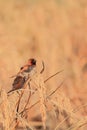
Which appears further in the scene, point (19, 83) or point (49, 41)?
point (49, 41)

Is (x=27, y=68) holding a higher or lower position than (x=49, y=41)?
higher

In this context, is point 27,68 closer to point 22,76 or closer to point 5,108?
point 22,76

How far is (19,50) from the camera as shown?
10.1 m

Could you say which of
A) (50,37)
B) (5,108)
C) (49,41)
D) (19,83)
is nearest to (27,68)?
(19,83)

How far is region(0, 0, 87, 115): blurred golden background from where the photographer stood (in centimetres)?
855

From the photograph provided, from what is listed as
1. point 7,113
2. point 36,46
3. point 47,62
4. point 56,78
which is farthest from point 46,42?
point 7,113

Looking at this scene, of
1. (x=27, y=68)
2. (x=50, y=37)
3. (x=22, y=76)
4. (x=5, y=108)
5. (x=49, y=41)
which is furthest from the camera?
(x=50, y=37)

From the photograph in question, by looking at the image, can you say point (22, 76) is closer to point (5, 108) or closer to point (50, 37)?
point (5, 108)

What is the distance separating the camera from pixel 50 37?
1027cm

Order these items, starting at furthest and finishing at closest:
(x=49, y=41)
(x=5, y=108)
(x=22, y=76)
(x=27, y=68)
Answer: (x=49, y=41), (x=27, y=68), (x=22, y=76), (x=5, y=108)

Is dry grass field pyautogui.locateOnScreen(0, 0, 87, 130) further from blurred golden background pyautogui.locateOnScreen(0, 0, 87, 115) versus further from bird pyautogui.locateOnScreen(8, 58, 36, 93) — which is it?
bird pyautogui.locateOnScreen(8, 58, 36, 93)

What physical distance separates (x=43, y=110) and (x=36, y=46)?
6.52 meters

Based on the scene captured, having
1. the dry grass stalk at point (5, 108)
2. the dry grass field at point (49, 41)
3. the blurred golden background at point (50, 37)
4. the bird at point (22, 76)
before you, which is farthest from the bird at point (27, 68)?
the blurred golden background at point (50, 37)

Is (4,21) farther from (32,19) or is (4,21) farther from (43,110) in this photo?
(43,110)
